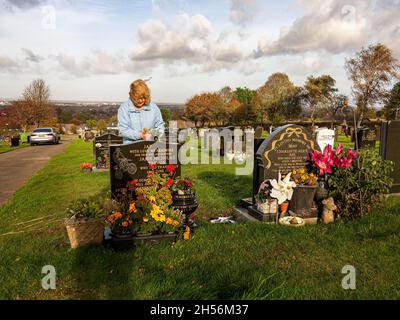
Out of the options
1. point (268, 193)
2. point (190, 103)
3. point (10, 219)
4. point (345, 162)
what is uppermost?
point (190, 103)

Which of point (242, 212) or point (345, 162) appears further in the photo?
point (242, 212)

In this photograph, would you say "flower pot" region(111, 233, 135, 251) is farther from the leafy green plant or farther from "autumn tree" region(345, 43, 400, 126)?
"autumn tree" region(345, 43, 400, 126)

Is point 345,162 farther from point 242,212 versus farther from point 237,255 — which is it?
point 237,255

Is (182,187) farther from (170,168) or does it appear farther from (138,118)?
(138,118)

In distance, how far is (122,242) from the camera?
432 cm

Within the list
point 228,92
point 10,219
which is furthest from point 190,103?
point 10,219

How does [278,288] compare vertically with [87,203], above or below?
below

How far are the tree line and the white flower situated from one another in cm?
2219

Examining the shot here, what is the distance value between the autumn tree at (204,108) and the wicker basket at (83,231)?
68420 mm

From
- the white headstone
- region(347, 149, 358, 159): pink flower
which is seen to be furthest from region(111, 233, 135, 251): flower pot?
the white headstone

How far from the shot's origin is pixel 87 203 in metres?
4.62

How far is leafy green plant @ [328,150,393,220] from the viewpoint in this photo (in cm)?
542

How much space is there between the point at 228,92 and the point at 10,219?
8351cm

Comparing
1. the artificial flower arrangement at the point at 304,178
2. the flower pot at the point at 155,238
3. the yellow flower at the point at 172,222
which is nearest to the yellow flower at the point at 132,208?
the flower pot at the point at 155,238
